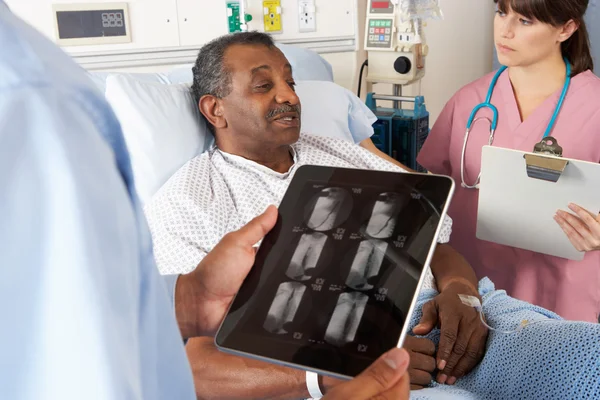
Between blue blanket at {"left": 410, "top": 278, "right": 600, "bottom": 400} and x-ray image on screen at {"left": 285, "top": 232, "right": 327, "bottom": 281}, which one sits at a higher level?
x-ray image on screen at {"left": 285, "top": 232, "right": 327, "bottom": 281}

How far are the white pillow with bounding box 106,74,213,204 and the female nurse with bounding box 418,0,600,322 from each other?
92 centimetres

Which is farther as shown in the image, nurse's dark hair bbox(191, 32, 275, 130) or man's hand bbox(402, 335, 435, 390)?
nurse's dark hair bbox(191, 32, 275, 130)

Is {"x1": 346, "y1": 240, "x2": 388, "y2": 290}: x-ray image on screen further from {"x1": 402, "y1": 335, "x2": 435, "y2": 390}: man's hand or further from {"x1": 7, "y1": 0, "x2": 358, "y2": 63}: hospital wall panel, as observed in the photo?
{"x1": 7, "y1": 0, "x2": 358, "y2": 63}: hospital wall panel

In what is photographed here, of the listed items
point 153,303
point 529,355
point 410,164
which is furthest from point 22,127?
point 410,164

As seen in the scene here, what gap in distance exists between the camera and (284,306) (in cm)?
81

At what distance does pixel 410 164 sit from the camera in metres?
2.51

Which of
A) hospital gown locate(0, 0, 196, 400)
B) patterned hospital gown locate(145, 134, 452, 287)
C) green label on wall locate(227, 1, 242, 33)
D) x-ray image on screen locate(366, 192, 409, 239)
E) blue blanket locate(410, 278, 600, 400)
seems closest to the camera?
hospital gown locate(0, 0, 196, 400)

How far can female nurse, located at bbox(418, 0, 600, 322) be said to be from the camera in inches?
70.9

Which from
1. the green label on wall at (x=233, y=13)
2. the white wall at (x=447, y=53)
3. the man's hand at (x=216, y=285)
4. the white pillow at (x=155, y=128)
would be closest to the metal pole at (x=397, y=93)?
the white wall at (x=447, y=53)

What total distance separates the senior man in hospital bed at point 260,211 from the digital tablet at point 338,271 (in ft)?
0.71

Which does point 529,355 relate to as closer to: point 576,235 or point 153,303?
point 576,235

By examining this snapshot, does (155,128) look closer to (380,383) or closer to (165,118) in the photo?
(165,118)

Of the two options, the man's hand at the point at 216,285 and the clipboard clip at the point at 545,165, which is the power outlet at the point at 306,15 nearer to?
the clipboard clip at the point at 545,165

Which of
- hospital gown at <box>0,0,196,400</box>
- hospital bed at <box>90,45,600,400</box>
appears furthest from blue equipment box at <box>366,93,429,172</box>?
hospital gown at <box>0,0,196,400</box>
